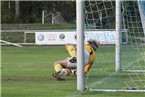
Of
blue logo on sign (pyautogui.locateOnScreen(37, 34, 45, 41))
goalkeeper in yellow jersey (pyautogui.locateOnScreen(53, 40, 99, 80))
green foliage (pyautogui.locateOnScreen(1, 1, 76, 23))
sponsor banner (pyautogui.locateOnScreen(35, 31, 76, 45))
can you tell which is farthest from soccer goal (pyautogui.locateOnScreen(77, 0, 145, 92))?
green foliage (pyautogui.locateOnScreen(1, 1, 76, 23))

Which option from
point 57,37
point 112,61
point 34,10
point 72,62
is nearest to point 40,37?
point 57,37

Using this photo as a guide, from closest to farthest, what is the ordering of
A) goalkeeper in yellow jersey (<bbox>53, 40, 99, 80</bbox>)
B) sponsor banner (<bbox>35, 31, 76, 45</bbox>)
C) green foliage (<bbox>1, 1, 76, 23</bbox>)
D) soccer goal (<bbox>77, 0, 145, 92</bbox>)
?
soccer goal (<bbox>77, 0, 145, 92</bbox>)
goalkeeper in yellow jersey (<bbox>53, 40, 99, 80</bbox>)
sponsor banner (<bbox>35, 31, 76, 45</bbox>)
green foliage (<bbox>1, 1, 76, 23</bbox>)

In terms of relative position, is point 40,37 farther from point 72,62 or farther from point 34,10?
point 34,10

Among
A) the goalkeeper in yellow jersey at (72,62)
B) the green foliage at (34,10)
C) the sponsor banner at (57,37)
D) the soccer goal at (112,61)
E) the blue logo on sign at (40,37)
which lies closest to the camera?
the soccer goal at (112,61)

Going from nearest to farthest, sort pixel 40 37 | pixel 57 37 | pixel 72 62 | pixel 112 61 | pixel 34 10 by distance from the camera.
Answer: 1. pixel 72 62
2. pixel 112 61
3. pixel 57 37
4. pixel 40 37
5. pixel 34 10

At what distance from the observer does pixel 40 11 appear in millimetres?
64625

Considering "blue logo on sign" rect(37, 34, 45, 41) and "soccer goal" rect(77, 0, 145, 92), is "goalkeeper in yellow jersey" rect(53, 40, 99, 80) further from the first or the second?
"blue logo on sign" rect(37, 34, 45, 41)

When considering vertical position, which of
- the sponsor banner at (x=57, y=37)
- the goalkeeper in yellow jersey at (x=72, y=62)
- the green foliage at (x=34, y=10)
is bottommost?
the goalkeeper in yellow jersey at (x=72, y=62)

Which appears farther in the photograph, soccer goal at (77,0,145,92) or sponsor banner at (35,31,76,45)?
sponsor banner at (35,31,76,45)

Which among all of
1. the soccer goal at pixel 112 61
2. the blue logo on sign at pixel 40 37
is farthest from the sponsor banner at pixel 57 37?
the soccer goal at pixel 112 61

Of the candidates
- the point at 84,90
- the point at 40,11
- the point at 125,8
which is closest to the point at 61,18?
the point at 40,11

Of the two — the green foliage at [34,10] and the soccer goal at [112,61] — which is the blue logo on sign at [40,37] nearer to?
the soccer goal at [112,61]

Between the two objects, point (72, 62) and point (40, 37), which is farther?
point (40, 37)

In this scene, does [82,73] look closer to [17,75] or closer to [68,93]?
[68,93]
